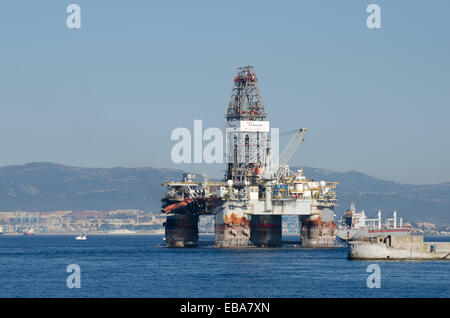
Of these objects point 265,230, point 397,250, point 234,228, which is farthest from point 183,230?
point 397,250

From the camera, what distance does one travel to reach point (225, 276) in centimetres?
9450

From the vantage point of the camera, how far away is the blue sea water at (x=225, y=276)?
3120 inches

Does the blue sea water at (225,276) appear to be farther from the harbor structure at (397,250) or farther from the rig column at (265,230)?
the rig column at (265,230)

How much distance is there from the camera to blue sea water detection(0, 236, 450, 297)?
260ft

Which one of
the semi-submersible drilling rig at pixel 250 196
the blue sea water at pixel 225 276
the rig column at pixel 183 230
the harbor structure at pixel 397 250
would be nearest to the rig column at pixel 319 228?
the semi-submersible drilling rig at pixel 250 196

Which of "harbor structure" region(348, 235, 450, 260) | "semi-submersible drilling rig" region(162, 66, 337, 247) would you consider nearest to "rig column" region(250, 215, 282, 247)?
"semi-submersible drilling rig" region(162, 66, 337, 247)

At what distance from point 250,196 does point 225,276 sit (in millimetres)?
48347

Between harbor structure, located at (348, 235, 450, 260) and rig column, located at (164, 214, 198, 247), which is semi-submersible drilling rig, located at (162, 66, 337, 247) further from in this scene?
harbor structure, located at (348, 235, 450, 260)

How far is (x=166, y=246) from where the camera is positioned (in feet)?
538

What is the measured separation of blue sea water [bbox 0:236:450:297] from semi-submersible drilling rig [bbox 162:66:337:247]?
12792 millimetres

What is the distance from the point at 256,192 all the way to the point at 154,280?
179 feet

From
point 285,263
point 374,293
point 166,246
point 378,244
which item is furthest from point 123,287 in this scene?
point 166,246

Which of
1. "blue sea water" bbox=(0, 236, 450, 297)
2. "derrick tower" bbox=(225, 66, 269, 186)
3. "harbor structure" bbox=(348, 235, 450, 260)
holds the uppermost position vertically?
"derrick tower" bbox=(225, 66, 269, 186)

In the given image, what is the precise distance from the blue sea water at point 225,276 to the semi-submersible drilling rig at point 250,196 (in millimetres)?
12792
